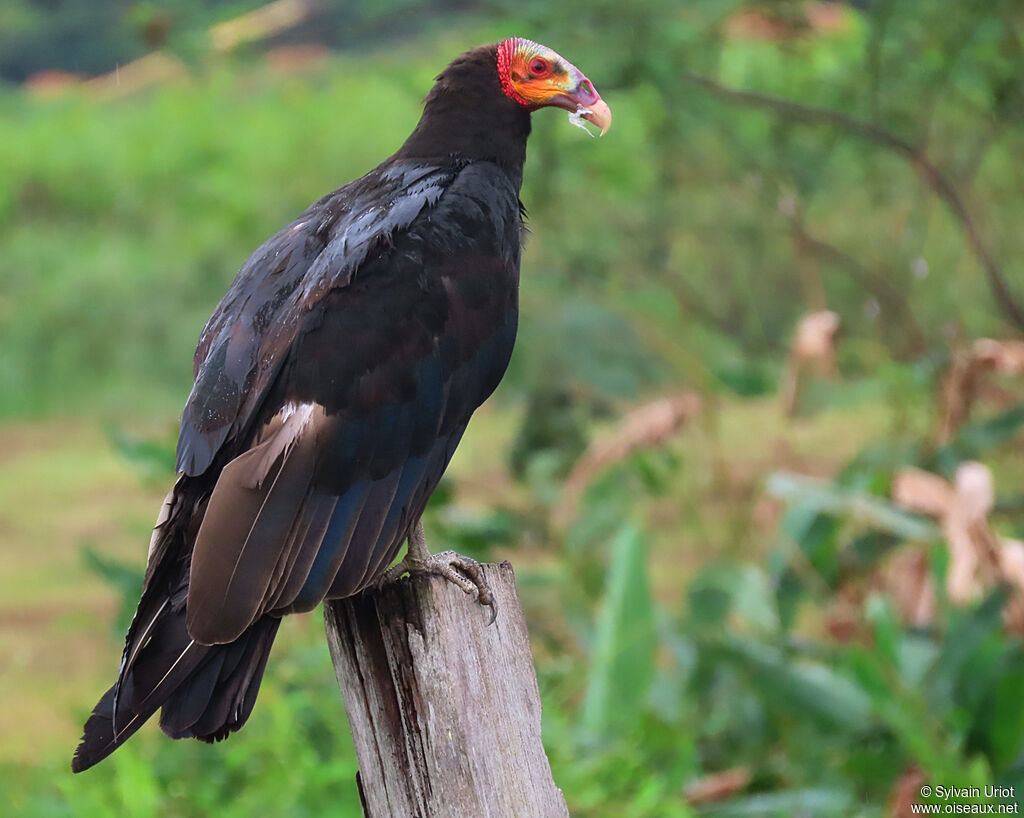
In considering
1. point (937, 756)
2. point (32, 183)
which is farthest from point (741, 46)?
point (32, 183)

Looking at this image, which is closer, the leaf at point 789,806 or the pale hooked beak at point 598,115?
the pale hooked beak at point 598,115

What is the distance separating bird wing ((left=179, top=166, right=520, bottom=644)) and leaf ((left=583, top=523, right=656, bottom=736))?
157 cm

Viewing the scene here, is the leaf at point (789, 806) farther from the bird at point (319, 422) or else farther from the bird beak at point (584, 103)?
the bird beak at point (584, 103)

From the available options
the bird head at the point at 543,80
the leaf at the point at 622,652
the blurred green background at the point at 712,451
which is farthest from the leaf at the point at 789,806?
the bird head at the point at 543,80

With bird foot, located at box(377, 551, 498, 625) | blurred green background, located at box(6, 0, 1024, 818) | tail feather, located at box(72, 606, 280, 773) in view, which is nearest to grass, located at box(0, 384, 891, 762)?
blurred green background, located at box(6, 0, 1024, 818)

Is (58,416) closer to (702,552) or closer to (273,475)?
(702,552)

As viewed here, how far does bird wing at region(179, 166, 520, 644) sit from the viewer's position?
1.50 metres

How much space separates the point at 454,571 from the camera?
1.64 m

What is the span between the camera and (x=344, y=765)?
8.43 feet

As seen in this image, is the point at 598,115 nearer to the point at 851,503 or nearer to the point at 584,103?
the point at 584,103

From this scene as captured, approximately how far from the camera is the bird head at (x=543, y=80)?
206cm

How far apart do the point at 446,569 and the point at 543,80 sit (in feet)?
2.98

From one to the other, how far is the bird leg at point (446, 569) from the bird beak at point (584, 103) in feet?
2.47

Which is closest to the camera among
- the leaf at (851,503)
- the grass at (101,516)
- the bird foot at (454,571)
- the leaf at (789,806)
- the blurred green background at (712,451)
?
the bird foot at (454,571)
